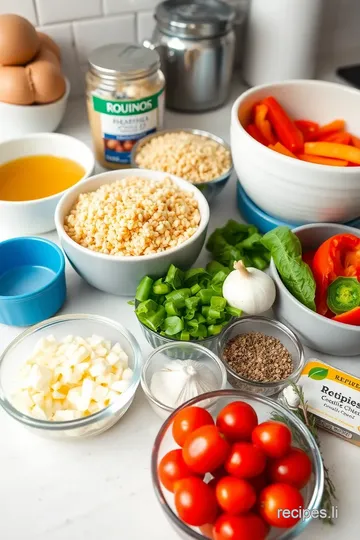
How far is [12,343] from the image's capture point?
860 mm

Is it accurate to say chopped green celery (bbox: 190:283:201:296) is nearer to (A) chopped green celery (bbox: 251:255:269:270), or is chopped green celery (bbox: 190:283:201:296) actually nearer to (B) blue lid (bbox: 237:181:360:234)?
(A) chopped green celery (bbox: 251:255:269:270)

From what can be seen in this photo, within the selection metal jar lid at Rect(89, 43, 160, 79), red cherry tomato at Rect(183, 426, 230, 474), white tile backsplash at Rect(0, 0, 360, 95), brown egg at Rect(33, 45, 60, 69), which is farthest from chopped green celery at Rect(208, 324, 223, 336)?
white tile backsplash at Rect(0, 0, 360, 95)

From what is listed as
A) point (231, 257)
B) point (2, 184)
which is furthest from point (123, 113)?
point (231, 257)

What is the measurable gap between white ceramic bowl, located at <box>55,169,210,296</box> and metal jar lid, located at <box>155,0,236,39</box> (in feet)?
1.59

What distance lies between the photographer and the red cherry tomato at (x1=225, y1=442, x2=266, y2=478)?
660mm

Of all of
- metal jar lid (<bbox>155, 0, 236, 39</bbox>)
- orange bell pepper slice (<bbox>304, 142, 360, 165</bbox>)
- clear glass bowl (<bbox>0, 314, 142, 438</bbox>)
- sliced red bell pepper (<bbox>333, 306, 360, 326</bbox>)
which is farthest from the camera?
metal jar lid (<bbox>155, 0, 236, 39</bbox>)

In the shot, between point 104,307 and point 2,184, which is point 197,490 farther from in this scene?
point 2,184

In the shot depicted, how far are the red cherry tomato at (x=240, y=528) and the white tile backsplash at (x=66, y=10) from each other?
1152 mm

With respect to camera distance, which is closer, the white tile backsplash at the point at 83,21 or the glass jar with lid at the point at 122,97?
the glass jar with lid at the point at 122,97

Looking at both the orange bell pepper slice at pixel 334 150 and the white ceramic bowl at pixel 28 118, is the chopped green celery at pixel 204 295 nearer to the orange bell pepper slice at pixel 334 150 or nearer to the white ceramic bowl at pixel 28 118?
the orange bell pepper slice at pixel 334 150

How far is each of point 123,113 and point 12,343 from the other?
0.54 metres

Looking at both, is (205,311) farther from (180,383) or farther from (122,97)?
(122,97)

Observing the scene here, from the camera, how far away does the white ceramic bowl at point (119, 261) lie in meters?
0.92

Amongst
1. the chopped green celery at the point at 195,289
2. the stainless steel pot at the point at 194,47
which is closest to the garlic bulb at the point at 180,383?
the chopped green celery at the point at 195,289
